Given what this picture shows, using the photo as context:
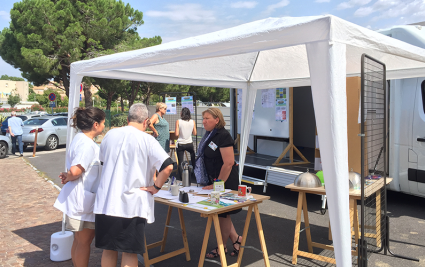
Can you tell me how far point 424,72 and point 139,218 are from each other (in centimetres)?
404

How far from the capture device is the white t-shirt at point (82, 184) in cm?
310

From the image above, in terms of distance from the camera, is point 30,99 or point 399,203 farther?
point 30,99

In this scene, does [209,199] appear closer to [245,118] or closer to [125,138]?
[125,138]

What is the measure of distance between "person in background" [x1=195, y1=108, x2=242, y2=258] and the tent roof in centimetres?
71

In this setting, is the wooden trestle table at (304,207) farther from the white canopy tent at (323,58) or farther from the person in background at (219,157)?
the white canopy tent at (323,58)

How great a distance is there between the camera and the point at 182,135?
300 inches

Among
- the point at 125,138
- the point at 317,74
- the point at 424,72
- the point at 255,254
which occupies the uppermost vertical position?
the point at 424,72

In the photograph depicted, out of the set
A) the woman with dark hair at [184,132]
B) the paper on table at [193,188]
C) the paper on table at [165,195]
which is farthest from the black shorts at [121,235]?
the woman with dark hair at [184,132]

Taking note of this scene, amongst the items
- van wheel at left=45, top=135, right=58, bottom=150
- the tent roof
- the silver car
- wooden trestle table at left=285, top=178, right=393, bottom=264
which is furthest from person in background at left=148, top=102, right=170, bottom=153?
van wheel at left=45, top=135, right=58, bottom=150

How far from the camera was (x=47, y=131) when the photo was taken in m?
15.1

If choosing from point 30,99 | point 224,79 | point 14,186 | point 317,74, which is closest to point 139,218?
point 317,74

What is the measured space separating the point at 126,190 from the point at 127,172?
0.47 feet

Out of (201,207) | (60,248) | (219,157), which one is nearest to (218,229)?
(201,207)

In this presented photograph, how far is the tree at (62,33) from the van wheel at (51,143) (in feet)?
24.6
